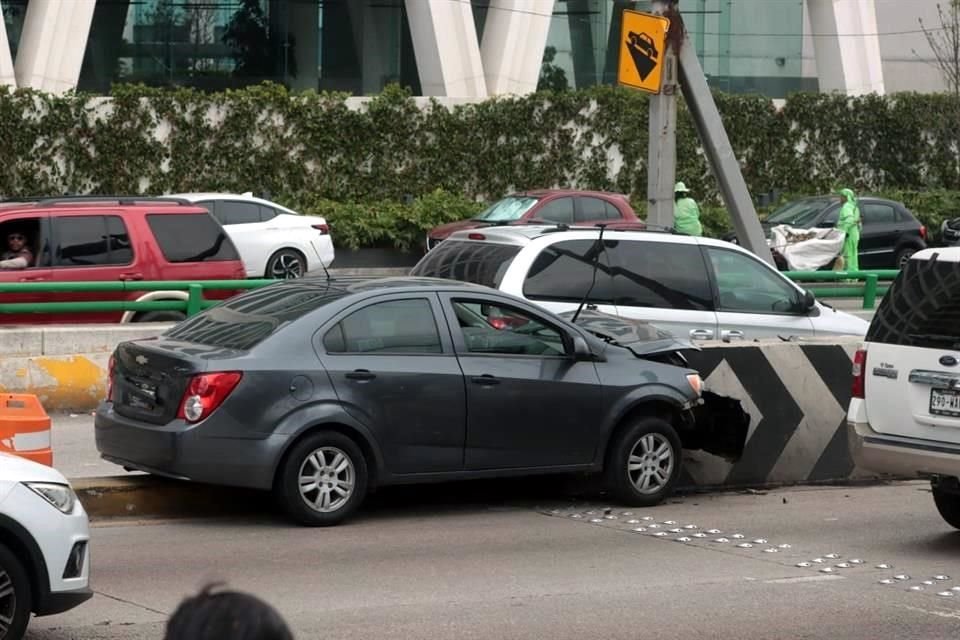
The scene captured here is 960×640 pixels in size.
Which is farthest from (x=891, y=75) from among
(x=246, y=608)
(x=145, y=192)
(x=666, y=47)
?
(x=246, y=608)

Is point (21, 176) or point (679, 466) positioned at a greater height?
point (21, 176)

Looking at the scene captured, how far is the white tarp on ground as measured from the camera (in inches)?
1120

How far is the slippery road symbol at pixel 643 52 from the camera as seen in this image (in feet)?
52.0

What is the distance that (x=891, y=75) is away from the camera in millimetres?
53469

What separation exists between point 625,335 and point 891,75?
44.8 metres

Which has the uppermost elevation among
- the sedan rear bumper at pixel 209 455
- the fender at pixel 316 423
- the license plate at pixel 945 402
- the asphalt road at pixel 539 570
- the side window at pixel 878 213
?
the side window at pixel 878 213

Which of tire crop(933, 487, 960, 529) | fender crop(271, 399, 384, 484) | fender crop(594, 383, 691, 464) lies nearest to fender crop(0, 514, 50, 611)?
fender crop(271, 399, 384, 484)

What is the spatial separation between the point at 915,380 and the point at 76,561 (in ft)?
18.0

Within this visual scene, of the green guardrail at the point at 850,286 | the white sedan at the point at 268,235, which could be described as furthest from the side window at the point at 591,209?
the green guardrail at the point at 850,286

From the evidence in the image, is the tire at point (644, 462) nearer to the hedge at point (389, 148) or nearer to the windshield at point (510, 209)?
the windshield at point (510, 209)

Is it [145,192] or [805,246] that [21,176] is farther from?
[805,246]

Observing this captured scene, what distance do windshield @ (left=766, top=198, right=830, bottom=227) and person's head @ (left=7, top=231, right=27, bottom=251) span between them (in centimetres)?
1785

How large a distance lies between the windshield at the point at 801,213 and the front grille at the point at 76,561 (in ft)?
79.6

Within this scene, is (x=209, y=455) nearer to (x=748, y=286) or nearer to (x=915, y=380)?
(x=915, y=380)
